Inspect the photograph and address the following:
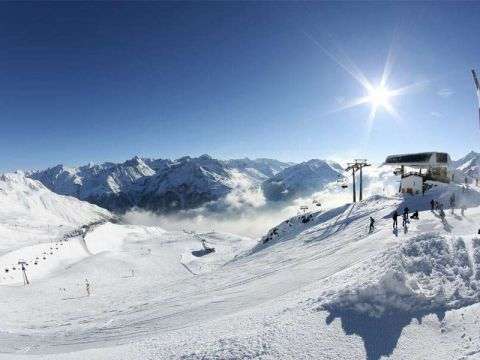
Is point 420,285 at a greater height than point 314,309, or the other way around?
point 420,285

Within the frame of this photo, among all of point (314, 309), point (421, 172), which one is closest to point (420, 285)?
point (314, 309)

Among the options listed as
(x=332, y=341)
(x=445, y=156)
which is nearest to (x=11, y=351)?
(x=332, y=341)

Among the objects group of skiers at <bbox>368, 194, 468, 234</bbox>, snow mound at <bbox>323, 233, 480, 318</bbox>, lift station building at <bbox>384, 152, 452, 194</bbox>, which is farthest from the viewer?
lift station building at <bbox>384, 152, 452, 194</bbox>

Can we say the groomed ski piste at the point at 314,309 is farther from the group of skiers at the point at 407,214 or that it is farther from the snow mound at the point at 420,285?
the group of skiers at the point at 407,214

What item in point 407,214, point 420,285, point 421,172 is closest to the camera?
point 420,285

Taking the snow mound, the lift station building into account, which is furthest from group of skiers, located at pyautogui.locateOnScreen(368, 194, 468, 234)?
the snow mound

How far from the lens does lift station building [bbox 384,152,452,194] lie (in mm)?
53497

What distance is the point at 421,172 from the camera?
190 ft

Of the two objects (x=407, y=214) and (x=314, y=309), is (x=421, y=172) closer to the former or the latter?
(x=407, y=214)

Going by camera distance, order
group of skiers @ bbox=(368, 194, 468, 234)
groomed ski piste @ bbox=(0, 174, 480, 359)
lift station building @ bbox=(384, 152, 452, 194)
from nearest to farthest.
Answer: groomed ski piste @ bbox=(0, 174, 480, 359) → group of skiers @ bbox=(368, 194, 468, 234) → lift station building @ bbox=(384, 152, 452, 194)

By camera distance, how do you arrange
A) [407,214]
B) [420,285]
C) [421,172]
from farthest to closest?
[421,172]
[407,214]
[420,285]

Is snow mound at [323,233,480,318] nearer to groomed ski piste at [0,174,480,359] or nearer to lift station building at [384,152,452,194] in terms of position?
groomed ski piste at [0,174,480,359]

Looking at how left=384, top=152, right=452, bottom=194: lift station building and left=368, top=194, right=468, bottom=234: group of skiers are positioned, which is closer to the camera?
left=368, top=194, right=468, bottom=234: group of skiers

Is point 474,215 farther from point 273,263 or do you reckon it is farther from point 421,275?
point 421,275
